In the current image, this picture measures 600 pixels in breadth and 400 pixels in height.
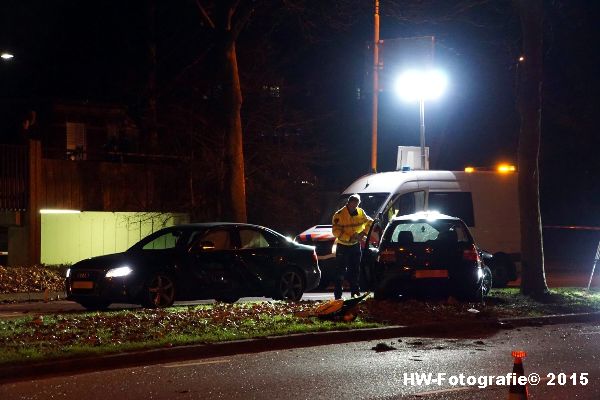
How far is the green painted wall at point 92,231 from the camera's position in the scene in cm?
2878

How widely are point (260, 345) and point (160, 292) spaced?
4635mm

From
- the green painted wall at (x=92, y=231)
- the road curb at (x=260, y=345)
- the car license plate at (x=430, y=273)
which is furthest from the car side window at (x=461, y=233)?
the green painted wall at (x=92, y=231)

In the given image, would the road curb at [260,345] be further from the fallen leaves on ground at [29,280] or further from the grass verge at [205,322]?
the fallen leaves on ground at [29,280]

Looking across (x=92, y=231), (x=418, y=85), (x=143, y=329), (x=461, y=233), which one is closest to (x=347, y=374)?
(x=143, y=329)

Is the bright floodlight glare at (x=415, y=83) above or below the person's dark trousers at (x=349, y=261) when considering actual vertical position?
above

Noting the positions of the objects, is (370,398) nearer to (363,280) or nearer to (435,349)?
(435,349)

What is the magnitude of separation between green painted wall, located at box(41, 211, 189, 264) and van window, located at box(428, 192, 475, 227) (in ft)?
35.1

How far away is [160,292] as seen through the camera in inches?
659

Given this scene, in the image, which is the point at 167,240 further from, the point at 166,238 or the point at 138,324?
the point at 138,324

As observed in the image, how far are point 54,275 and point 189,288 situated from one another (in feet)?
25.6

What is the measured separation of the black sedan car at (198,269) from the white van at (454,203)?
3203 millimetres

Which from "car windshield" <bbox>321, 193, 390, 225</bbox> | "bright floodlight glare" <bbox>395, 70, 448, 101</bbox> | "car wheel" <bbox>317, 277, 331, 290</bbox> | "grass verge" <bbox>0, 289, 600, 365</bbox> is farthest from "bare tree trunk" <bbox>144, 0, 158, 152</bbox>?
"grass verge" <bbox>0, 289, 600, 365</bbox>

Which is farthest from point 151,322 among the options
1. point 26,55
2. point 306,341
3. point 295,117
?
point 26,55

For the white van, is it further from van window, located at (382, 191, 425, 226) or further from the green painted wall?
the green painted wall
